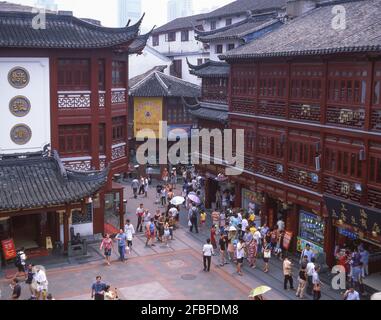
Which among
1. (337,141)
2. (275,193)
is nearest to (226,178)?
(275,193)

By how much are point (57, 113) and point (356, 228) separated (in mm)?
16023

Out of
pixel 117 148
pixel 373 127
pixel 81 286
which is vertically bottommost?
pixel 81 286

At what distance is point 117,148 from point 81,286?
34.5 feet

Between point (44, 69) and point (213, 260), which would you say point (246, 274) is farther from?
point (44, 69)

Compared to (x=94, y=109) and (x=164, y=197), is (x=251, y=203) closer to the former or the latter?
(x=164, y=197)

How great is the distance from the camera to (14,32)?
26594mm

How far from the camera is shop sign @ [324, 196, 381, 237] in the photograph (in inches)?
803

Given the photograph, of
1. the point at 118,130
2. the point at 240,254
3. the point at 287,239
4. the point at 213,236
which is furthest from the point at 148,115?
the point at 240,254

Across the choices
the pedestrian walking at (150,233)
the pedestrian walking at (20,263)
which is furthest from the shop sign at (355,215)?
the pedestrian walking at (20,263)

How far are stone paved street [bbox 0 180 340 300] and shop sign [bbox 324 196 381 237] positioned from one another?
311 cm

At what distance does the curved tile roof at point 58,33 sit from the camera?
26.2 m

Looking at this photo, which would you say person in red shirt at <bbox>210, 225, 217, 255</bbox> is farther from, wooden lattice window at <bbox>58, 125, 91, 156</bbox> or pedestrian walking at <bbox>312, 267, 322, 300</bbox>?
wooden lattice window at <bbox>58, 125, 91, 156</bbox>

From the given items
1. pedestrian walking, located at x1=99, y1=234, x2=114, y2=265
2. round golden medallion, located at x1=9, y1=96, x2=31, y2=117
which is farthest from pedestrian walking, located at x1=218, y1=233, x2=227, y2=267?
round golden medallion, located at x1=9, y1=96, x2=31, y2=117

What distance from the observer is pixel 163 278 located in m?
23.7
